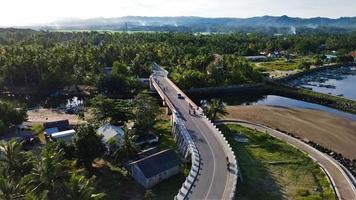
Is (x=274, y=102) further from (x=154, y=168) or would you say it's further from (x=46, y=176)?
(x=46, y=176)

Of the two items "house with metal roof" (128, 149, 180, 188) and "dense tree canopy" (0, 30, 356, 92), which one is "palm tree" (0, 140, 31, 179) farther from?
"dense tree canopy" (0, 30, 356, 92)

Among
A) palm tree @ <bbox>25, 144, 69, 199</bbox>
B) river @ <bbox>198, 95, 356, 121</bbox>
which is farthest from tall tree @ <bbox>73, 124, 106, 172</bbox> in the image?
river @ <bbox>198, 95, 356, 121</bbox>

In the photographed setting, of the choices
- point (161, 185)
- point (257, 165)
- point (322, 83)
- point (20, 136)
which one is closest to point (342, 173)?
point (257, 165)

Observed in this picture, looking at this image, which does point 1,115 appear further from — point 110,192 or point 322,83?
point 322,83

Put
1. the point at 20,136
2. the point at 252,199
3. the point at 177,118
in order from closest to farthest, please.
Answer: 1. the point at 252,199
2. the point at 20,136
3. the point at 177,118

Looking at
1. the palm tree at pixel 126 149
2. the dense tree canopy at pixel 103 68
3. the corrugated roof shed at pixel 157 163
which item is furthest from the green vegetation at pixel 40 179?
the dense tree canopy at pixel 103 68

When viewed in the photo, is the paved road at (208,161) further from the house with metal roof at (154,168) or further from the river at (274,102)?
the river at (274,102)

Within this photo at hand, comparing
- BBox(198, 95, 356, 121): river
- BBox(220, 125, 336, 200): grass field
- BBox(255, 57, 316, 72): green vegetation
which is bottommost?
BBox(198, 95, 356, 121): river
